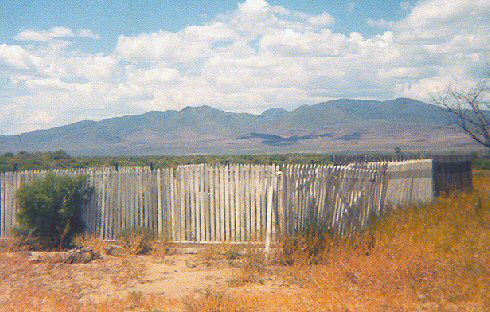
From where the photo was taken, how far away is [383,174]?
10695 millimetres

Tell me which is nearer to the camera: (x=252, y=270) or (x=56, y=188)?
(x=252, y=270)

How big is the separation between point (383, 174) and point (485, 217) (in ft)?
7.17

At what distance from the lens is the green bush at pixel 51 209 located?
11656mm

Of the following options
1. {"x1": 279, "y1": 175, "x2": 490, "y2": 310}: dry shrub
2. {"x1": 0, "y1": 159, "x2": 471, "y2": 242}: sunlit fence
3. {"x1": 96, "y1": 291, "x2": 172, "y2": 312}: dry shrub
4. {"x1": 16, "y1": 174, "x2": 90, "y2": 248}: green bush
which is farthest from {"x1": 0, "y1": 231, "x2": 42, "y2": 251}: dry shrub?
{"x1": 279, "y1": 175, "x2": 490, "y2": 310}: dry shrub

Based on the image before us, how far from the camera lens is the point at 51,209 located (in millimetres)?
11695

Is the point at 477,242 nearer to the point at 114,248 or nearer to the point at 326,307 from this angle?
the point at 326,307

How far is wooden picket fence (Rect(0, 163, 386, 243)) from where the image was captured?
9875 mm

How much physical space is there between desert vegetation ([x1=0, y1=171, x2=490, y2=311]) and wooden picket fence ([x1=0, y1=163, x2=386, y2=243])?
0.52m

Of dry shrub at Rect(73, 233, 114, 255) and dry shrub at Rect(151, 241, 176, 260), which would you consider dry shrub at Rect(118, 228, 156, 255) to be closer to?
dry shrub at Rect(151, 241, 176, 260)

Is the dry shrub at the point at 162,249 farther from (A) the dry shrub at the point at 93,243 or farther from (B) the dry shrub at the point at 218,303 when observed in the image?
(B) the dry shrub at the point at 218,303

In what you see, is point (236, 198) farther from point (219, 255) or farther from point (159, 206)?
point (159, 206)

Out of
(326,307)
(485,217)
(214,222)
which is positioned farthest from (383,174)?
(326,307)

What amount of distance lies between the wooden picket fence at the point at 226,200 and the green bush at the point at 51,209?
34 cm

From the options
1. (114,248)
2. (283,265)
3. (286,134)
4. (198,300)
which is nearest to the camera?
(198,300)
